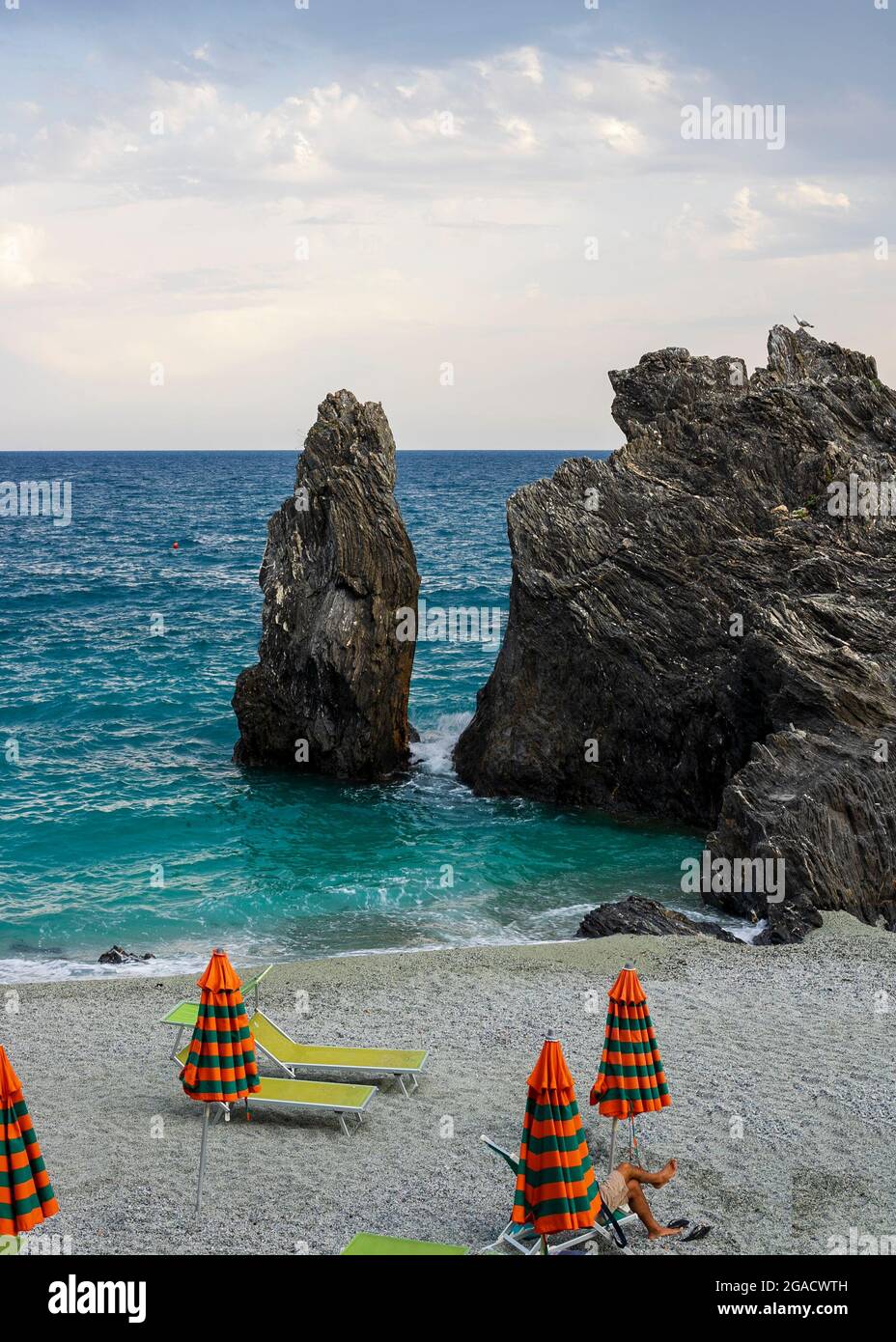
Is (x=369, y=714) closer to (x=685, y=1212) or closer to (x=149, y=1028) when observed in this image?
(x=149, y=1028)

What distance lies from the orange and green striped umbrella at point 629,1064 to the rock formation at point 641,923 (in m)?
7.76

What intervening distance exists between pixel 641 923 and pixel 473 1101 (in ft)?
22.3

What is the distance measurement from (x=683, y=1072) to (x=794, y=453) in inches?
781

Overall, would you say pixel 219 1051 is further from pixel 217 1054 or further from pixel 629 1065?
pixel 629 1065

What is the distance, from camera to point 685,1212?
40.2 feet

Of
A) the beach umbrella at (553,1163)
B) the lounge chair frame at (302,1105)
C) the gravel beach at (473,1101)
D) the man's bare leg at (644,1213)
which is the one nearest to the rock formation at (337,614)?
the gravel beach at (473,1101)

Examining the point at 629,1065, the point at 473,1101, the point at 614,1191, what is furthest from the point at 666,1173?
the point at 473,1101

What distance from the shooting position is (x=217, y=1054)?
40.7 ft

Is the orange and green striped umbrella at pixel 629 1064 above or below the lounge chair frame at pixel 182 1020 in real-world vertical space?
above

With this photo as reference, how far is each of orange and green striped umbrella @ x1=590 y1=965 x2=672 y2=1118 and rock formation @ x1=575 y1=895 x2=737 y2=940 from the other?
7.76 meters

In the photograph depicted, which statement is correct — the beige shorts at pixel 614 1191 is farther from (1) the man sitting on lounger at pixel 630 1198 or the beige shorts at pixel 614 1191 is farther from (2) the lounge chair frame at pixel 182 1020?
(2) the lounge chair frame at pixel 182 1020

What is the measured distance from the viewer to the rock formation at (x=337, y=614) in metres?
32.0
